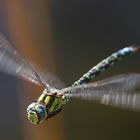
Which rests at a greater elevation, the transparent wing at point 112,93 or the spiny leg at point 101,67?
the spiny leg at point 101,67

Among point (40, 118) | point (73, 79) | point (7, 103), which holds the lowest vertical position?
point (40, 118)

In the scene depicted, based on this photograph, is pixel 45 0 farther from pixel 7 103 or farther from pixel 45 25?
pixel 7 103

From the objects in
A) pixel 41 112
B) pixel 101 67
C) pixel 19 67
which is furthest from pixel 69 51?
pixel 41 112

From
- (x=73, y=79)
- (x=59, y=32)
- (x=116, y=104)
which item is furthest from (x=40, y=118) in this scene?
(x=59, y=32)

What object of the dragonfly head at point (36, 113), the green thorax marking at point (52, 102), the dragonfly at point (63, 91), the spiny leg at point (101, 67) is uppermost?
the spiny leg at point (101, 67)

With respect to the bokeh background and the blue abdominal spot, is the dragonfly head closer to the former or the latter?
the blue abdominal spot

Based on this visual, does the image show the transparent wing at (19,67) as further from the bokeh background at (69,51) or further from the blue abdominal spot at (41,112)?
the bokeh background at (69,51)

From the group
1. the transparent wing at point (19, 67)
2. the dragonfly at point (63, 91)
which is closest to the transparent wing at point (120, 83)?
the dragonfly at point (63, 91)
